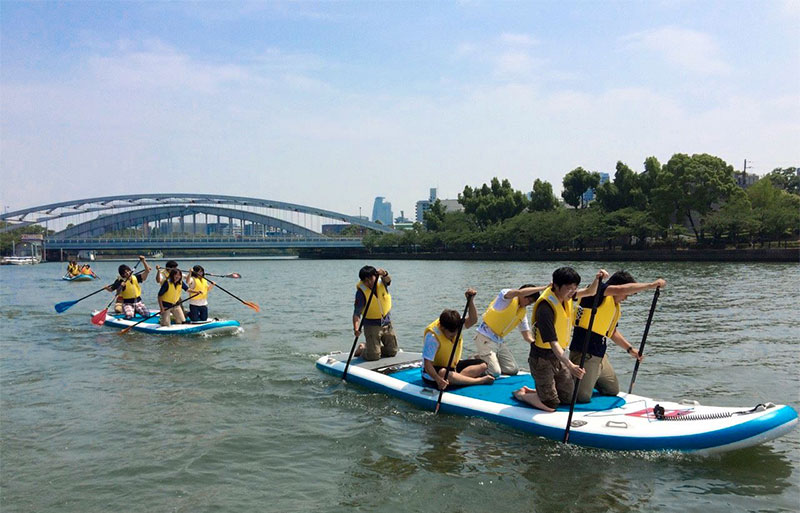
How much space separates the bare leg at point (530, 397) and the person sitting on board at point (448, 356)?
957 millimetres

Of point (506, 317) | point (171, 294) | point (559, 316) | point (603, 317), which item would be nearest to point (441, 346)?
point (506, 317)

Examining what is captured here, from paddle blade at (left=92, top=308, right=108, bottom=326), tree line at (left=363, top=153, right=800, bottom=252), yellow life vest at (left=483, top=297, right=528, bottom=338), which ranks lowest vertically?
paddle blade at (left=92, top=308, right=108, bottom=326)

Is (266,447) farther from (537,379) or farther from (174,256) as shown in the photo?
(174,256)

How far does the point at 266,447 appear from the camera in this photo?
29.1ft

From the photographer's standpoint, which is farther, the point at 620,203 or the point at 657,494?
the point at 620,203

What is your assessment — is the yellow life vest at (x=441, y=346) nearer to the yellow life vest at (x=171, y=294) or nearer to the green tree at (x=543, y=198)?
the yellow life vest at (x=171, y=294)

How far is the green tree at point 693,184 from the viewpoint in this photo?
60219 mm

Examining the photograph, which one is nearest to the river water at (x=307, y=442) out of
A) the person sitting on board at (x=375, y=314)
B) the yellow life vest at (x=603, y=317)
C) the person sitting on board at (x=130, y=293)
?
the person sitting on board at (x=375, y=314)

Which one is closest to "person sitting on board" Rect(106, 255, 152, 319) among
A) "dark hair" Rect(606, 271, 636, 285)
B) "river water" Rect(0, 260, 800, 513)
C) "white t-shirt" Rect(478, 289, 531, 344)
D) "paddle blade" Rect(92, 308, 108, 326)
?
"paddle blade" Rect(92, 308, 108, 326)

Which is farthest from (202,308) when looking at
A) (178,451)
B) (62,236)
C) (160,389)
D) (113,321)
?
(62,236)

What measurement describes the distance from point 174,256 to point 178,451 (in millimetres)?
130221

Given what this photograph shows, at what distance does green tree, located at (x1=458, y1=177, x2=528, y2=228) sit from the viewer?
89.7 metres

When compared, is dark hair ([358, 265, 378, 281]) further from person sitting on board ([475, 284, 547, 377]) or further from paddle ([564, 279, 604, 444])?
paddle ([564, 279, 604, 444])

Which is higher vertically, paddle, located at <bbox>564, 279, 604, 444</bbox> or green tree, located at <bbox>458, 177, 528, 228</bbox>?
green tree, located at <bbox>458, 177, 528, 228</bbox>
